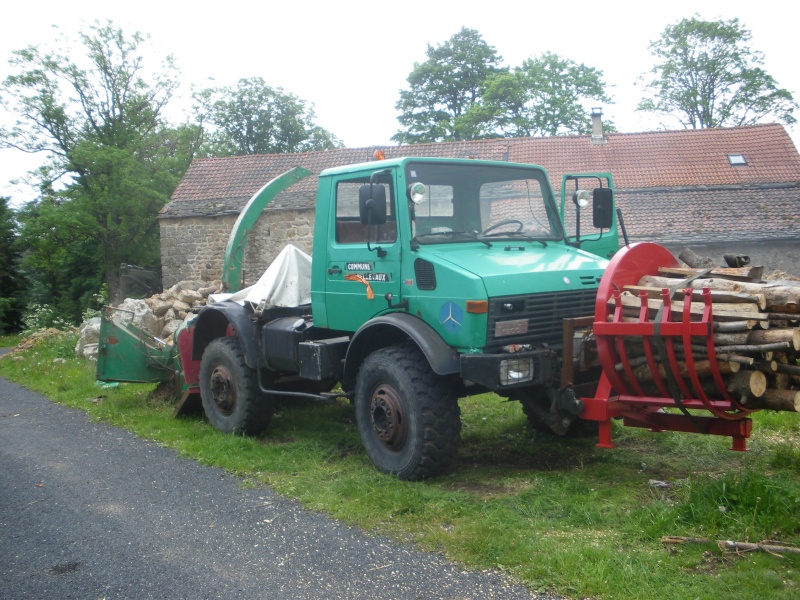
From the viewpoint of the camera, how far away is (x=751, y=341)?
450 centimetres

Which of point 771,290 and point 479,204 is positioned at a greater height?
point 479,204

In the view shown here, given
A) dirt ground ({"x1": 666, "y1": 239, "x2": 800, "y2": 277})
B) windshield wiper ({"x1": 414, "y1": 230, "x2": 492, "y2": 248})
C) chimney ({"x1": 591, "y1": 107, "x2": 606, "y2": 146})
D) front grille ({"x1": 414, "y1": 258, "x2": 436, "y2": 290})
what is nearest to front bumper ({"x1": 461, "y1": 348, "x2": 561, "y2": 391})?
front grille ({"x1": 414, "y1": 258, "x2": 436, "y2": 290})

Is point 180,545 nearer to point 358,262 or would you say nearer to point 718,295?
point 358,262

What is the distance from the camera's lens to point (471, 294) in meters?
5.48

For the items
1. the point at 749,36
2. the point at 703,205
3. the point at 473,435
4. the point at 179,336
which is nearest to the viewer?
the point at 473,435

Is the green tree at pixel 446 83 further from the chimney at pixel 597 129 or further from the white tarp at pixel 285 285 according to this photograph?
the white tarp at pixel 285 285

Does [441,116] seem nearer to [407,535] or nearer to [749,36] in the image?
[749,36]

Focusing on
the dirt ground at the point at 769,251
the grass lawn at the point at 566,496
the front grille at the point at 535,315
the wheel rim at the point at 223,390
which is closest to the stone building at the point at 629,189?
the dirt ground at the point at 769,251

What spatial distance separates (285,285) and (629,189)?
602 inches

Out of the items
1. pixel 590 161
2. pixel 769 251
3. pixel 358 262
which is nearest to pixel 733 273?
pixel 358 262

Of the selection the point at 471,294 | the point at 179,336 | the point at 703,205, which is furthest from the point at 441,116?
the point at 471,294

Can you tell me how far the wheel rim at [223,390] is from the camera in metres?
7.88

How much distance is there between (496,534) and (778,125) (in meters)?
23.4

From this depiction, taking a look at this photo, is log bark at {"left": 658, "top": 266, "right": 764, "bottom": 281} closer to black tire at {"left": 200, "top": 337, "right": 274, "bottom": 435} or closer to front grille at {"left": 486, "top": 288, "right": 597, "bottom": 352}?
front grille at {"left": 486, "top": 288, "right": 597, "bottom": 352}
